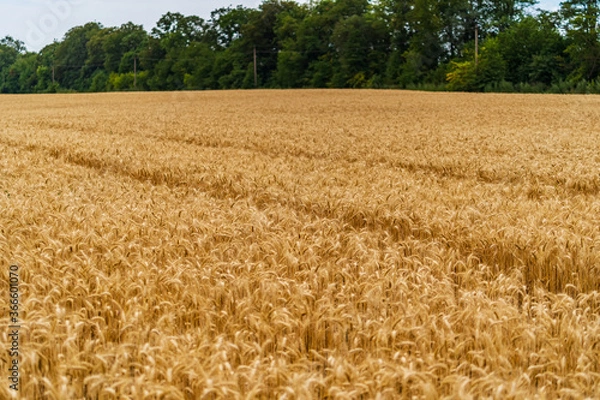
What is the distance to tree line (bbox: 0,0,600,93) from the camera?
63.0 metres

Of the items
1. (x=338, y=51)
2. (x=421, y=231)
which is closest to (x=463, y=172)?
(x=421, y=231)

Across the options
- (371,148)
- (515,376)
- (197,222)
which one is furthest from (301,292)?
(371,148)

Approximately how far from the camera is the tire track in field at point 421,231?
500 cm

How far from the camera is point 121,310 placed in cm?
354

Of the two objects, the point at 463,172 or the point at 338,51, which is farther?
the point at 338,51

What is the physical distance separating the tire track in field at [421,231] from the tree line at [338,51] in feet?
167

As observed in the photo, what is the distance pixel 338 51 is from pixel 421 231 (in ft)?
266

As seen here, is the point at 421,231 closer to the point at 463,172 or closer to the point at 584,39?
the point at 463,172

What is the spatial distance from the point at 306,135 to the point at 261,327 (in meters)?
15.1

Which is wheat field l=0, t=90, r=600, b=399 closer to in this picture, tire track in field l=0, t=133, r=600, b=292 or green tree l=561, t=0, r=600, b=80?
tire track in field l=0, t=133, r=600, b=292

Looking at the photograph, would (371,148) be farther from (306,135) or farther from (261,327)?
(261,327)

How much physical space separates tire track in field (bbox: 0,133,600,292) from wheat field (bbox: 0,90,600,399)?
3cm

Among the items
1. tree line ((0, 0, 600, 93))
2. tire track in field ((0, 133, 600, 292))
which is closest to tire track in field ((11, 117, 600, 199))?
tire track in field ((0, 133, 600, 292))

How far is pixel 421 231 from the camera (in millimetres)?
6336
